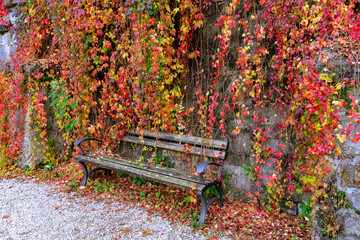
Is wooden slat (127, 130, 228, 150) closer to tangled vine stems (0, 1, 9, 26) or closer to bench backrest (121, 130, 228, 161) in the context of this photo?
bench backrest (121, 130, 228, 161)

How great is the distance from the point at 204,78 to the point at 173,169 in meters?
1.31

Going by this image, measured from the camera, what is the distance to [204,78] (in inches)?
134

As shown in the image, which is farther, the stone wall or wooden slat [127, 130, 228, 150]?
the stone wall

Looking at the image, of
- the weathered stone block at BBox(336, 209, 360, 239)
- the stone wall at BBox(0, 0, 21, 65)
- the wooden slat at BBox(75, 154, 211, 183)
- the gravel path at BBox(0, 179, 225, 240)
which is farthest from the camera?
the stone wall at BBox(0, 0, 21, 65)

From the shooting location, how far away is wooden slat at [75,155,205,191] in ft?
8.70

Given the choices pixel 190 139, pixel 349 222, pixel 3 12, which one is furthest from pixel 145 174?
pixel 3 12

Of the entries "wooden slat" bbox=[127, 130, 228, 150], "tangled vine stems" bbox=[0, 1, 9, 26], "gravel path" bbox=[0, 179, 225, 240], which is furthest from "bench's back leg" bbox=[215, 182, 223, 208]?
"tangled vine stems" bbox=[0, 1, 9, 26]

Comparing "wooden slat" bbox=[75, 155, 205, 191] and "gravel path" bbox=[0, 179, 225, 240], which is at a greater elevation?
"wooden slat" bbox=[75, 155, 205, 191]

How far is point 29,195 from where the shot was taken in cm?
340

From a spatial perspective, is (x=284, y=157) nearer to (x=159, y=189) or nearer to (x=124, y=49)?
(x=159, y=189)

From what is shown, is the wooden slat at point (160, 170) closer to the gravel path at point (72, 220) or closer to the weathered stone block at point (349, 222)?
the gravel path at point (72, 220)

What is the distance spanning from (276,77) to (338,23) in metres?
0.81

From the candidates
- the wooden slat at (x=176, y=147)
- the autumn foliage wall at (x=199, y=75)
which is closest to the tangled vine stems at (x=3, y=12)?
the autumn foliage wall at (x=199, y=75)

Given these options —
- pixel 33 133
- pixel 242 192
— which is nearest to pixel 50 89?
pixel 33 133
